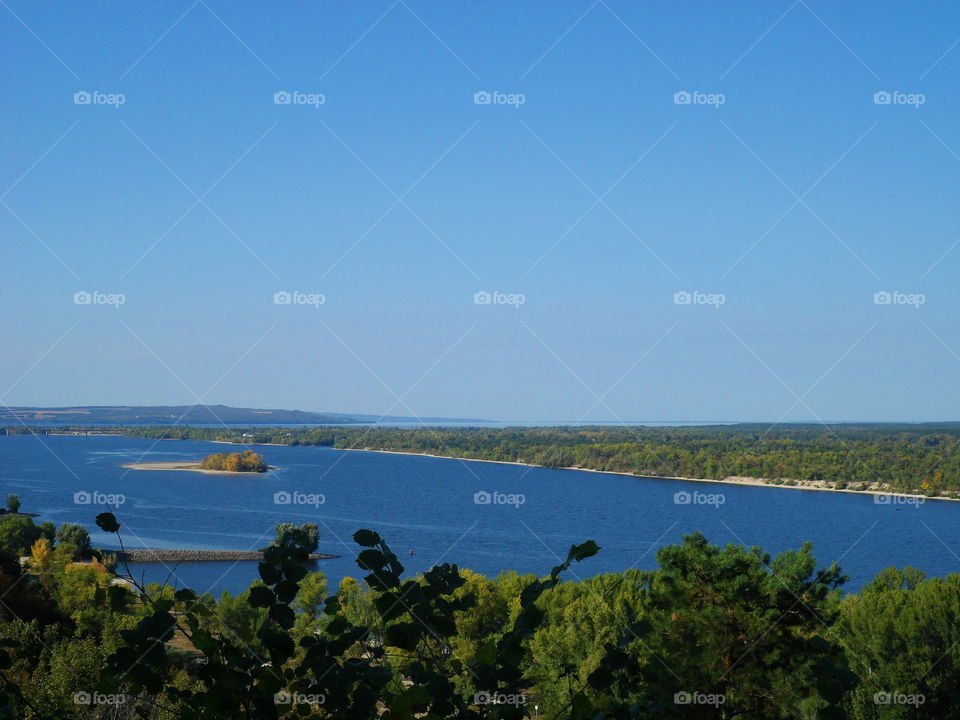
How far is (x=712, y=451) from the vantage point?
223 ft

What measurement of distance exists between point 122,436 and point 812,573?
94.3 metres

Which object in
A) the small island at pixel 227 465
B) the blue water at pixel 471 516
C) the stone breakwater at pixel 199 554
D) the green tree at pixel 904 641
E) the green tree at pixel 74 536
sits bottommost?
the green tree at pixel 904 641

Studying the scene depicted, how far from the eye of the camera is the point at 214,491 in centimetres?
5766

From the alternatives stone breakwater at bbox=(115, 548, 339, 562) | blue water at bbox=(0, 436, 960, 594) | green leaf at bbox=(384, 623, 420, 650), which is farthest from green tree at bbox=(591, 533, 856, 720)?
stone breakwater at bbox=(115, 548, 339, 562)

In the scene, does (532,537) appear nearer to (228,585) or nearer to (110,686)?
(228,585)

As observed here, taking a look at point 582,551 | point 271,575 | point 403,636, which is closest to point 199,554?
point 271,575

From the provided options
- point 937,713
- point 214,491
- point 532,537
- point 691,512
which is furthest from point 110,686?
point 214,491

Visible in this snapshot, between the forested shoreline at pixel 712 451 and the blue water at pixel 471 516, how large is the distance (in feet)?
5.00

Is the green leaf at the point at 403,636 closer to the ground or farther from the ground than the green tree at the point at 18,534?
closer to the ground

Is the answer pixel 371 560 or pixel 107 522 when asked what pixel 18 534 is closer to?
pixel 107 522

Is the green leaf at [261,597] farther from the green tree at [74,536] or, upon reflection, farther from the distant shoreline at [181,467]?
the distant shoreline at [181,467]

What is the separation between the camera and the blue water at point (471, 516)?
124ft

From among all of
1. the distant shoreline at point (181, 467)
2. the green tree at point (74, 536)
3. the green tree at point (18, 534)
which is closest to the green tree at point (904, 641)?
the green tree at point (18, 534)

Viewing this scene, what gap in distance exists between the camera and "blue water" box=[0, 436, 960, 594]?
37.7 meters
